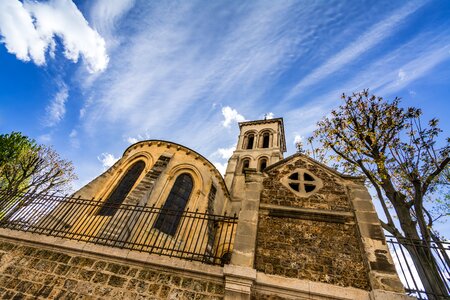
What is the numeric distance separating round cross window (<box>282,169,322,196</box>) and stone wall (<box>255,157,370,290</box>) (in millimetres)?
152

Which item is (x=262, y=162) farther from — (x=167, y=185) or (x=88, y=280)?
(x=88, y=280)

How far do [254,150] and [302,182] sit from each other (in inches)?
704

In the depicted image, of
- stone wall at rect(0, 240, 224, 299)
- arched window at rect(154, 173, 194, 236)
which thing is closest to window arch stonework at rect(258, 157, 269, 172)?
arched window at rect(154, 173, 194, 236)

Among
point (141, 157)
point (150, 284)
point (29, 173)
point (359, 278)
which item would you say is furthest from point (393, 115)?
point (29, 173)

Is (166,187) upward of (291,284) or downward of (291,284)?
upward

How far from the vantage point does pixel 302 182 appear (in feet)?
20.4

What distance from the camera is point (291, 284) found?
4148 millimetres

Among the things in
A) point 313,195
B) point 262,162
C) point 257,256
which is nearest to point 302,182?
point 313,195

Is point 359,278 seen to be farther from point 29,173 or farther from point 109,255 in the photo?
point 29,173

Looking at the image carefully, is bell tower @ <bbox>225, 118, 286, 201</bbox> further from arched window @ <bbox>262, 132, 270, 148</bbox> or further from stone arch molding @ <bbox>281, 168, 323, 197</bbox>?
stone arch molding @ <bbox>281, 168, 323, 197</bbox>

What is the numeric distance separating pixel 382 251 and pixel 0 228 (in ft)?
29.7

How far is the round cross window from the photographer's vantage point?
598 cm

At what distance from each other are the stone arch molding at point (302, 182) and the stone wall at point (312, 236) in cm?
13

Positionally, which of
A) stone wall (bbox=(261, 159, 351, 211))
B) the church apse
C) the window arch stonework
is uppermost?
the window arch stonework
